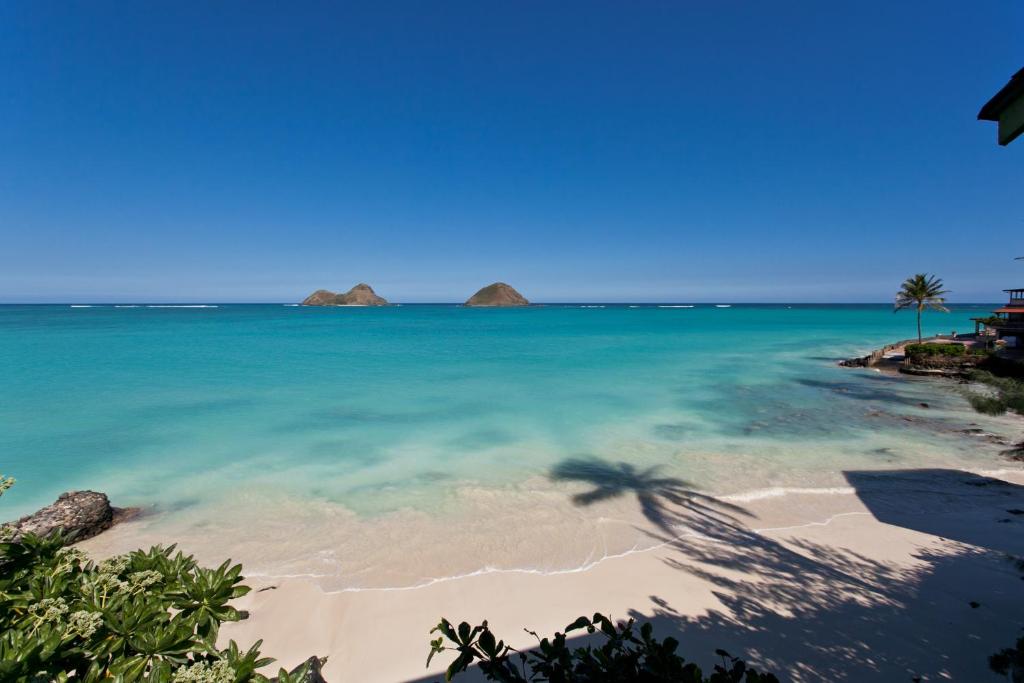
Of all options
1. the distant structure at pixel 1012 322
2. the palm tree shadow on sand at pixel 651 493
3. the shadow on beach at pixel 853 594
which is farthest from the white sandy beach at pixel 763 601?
the distant structure at pixel 1012 322

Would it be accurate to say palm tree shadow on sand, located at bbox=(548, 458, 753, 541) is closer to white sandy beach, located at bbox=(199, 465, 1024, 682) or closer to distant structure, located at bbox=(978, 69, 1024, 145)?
white sandy beach, located at bbox=(199, 465, 1024, 682)

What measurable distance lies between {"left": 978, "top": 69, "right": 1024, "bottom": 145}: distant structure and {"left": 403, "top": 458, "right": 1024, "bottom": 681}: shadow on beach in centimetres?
561

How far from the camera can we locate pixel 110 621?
2287mm

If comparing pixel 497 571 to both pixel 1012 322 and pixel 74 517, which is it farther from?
pixel 1012 322

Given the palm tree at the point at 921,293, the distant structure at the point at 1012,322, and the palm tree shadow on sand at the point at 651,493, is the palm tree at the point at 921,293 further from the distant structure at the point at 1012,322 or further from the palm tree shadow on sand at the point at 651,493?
the palm tree shadow on sand at the point at 651,493

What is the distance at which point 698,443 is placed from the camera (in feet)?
46.3

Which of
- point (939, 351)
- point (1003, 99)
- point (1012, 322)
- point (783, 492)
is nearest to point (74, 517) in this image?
point (1003, 99)

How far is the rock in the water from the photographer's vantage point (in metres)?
7.97

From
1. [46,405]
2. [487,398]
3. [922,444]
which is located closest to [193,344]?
[46,405]

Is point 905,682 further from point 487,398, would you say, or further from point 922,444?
point 487,398

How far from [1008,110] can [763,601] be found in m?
6.28

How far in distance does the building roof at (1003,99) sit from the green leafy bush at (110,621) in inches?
241

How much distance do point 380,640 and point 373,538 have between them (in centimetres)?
282

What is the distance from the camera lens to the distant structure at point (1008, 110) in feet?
10.3
